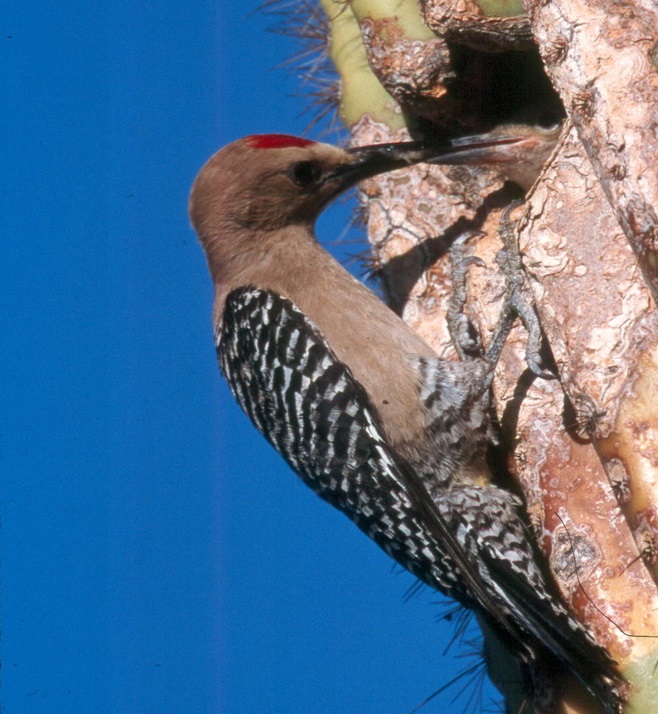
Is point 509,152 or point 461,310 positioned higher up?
point 509,152

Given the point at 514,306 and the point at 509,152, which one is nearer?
the point at 514,306

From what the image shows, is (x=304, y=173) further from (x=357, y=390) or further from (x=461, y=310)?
(x=357, y=390)

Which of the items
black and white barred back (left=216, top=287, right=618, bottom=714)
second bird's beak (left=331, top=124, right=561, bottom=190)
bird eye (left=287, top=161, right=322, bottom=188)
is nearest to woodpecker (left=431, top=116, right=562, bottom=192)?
second bird's beak (left=331, top=124, right=561, bottom=190)

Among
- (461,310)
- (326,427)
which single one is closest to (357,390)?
(326,427)

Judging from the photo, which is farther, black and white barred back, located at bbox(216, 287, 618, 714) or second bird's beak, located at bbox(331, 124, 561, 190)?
second bird's beak, located at bbox(331, 124, 561, 190)

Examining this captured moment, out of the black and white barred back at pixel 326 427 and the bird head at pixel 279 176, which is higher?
the bird head at pixel 279 176

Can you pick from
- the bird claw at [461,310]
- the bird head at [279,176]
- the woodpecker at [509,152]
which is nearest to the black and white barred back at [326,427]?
the bird head at [279,176]

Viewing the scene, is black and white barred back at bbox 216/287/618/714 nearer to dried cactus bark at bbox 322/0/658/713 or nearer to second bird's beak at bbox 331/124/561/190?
dried cactus bark at bbox 322/0/658/713

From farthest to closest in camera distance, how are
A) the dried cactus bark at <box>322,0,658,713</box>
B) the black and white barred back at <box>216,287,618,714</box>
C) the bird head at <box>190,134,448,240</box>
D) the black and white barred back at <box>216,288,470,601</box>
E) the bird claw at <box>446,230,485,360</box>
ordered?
1. the bird head at <box>190,134,448,240</box>
2. the bird claw at <box>446,230,485,360</box>
3. the black and white barred back at <box>216,288,470,601</box>
4. the black and white barred back at <box>216,287,618,714</box>
5. the dried cactus bark at <box>322,0,658,713</box>

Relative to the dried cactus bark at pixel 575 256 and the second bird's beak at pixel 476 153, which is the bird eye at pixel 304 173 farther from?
the dried cactus bark at pixel 575 256
